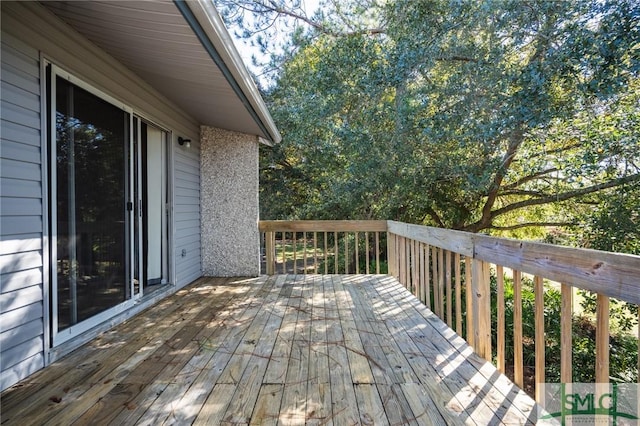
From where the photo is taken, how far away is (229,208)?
522 centimetres

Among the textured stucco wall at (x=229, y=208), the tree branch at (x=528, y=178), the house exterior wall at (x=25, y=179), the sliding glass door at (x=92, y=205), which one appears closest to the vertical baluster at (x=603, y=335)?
the house exterior wall at (x=25, y=179)

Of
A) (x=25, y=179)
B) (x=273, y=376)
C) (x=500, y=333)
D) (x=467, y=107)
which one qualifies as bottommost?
(x=273, y=376)

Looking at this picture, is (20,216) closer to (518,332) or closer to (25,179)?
(25,179)

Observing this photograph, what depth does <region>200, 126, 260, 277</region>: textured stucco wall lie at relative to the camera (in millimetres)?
5219

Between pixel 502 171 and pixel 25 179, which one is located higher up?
pixel 502 171

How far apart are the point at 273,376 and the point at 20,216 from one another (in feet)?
5.87

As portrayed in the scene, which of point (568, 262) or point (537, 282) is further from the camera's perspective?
point (537, 282)

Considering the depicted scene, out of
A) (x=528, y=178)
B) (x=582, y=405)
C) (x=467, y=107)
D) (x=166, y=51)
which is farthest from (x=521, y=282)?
(x=528, y=178)

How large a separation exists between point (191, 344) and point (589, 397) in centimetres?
251

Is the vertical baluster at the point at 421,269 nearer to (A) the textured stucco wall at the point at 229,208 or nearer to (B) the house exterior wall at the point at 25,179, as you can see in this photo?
(A) the textured stucco wall at the point at 229,208

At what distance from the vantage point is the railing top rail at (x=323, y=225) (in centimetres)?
523

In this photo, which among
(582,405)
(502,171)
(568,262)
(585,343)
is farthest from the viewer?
(502,171)

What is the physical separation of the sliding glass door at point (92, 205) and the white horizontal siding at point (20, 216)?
14 cm

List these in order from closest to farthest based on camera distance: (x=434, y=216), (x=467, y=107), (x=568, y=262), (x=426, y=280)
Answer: (x=568, y=262) < (x=426, y=280) < (x=467, y=107) < (x=434, y=216)
